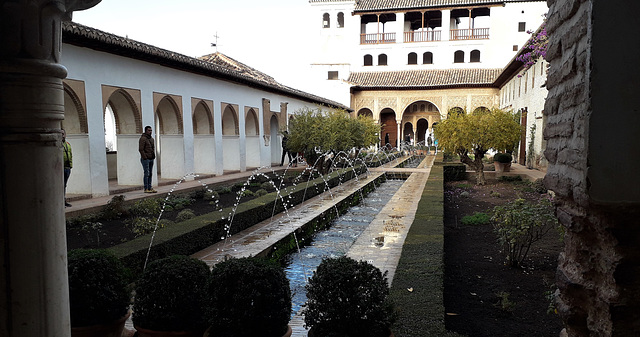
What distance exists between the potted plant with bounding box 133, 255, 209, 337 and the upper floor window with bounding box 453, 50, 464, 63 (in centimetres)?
3846

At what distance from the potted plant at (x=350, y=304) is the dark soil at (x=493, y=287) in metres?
1.42

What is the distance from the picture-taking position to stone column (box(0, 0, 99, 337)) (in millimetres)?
1789

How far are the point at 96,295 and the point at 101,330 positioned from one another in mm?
249

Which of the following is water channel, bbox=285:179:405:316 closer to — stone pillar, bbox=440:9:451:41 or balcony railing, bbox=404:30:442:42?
stone pillar, bbox=440:9:451:41

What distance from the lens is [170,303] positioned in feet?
9.95

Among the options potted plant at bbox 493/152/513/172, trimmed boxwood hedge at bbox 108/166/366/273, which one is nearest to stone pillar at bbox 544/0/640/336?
trimmed boxwood hedge at bbox 108/166/366/273

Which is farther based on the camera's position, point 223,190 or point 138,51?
point 223,190

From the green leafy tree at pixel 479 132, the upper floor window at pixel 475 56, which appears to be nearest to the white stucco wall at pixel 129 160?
the green leafy tree at pixel 479 132

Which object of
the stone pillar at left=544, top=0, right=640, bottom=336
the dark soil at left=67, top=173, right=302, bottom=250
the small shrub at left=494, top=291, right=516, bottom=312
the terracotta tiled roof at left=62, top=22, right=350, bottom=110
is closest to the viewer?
the stone pillar at left=544, top=0, right=640, bottom=336

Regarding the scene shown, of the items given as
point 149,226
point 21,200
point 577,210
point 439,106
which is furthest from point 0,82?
point 439,106

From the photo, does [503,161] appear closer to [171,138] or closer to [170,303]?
[171,138]

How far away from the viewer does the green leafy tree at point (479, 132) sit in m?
14.0

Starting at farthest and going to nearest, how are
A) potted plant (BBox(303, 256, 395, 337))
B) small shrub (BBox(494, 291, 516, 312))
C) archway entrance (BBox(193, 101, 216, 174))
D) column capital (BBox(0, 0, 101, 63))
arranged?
archway entrance (BBox(193, 101, 216, 174)), small shrub (BBox(494, 291, 516, 312)), potted plant (BBox(303, 256, 395, 337)), column capital (BBox(0, 0, 101, 63))

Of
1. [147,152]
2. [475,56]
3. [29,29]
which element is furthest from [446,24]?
[29,29]
